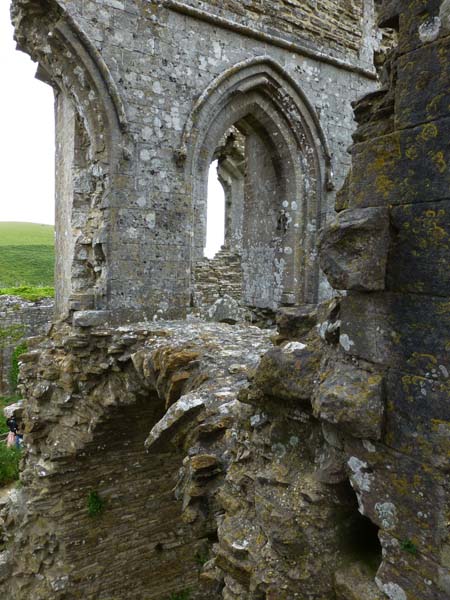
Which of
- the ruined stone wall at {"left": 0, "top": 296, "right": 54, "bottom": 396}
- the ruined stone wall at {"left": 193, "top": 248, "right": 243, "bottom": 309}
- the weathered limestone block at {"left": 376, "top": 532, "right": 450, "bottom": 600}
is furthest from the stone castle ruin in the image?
the ruined stone wall at {"left": 0, "top": 296, "right": 54, "bottom": 396}

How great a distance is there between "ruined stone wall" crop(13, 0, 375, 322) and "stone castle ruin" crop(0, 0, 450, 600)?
23 millimetres

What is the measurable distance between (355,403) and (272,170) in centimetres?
590

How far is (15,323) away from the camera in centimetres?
1347

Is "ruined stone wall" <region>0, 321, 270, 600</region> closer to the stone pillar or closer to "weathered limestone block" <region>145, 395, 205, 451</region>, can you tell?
"weathered limestone block" <region>145, 395, 205, 451</region>

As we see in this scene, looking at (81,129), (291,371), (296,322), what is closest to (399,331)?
(291,371)

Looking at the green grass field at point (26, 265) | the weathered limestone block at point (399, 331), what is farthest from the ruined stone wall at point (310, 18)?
the green grass field at point (26, 265)

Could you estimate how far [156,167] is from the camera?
5453mm

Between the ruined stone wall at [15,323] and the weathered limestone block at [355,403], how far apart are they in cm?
1267

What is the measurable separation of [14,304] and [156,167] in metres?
9.73

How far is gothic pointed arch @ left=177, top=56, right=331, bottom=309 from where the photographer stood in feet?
→ 19.3

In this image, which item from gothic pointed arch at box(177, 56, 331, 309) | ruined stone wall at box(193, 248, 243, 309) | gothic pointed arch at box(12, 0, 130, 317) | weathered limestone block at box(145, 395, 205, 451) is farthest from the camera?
ruined stone wall at box(193, 248, 243, 309)

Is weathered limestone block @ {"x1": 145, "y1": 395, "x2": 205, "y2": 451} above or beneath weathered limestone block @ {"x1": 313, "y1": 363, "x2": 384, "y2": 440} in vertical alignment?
beneath

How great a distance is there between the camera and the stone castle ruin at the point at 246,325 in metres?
1.54

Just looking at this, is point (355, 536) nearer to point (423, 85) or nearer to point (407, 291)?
point (407, 291)
